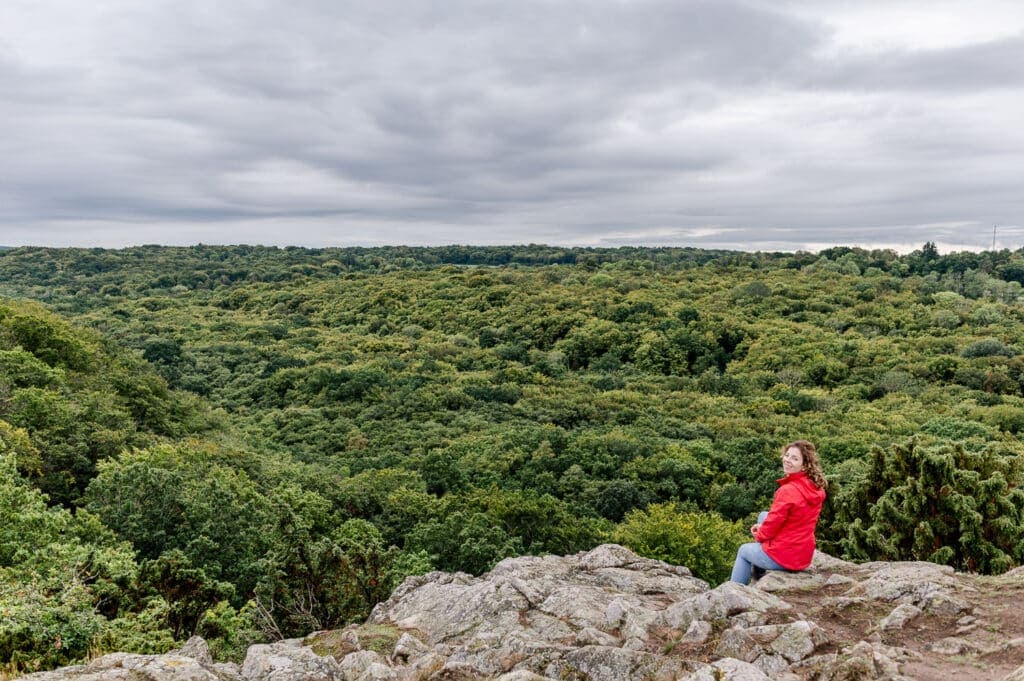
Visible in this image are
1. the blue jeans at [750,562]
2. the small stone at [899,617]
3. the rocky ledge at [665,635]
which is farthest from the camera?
the blue jeans at [750,562]

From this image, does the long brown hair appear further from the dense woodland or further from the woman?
the dense woodland

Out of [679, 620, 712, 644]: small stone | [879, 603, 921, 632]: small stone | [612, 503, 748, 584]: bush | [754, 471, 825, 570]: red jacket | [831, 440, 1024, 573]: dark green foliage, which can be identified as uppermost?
Answer: [754, 471, 825, 570]: red jacket

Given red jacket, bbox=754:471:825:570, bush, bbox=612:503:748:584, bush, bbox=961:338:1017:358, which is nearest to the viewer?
red jacket, bbox=754:471:825:570

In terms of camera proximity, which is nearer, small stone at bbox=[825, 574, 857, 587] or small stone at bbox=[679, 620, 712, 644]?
small stone at bbox=[679, 620, 712, 644]

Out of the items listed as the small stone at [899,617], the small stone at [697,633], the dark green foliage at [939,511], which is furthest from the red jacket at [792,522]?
the dark green foliage at [939,511]

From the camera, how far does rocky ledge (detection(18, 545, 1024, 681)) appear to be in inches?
239

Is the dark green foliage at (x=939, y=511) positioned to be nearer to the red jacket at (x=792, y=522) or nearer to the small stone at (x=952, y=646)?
the red jacket at (x=792, y=522)

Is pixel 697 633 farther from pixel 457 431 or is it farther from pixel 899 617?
pixel 457 431

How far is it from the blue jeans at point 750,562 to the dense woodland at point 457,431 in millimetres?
5974

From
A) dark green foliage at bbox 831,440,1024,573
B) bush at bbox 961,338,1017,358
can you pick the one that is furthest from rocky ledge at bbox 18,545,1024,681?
bush at bbox 961,338,1017,358

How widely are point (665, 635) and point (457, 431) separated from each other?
108 ft

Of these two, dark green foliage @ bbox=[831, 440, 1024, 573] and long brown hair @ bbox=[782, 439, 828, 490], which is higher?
long brown hair @ bbox=[782, 439, 828, 490]

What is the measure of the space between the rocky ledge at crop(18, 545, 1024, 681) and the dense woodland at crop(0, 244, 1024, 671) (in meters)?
3.57

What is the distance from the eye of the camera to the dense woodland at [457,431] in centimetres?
1242
